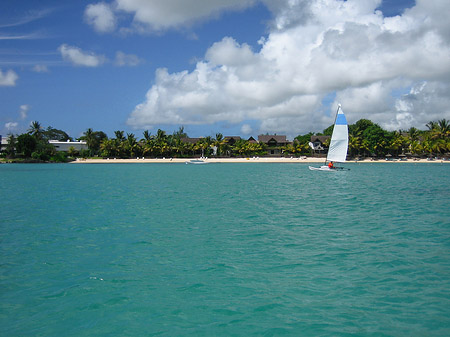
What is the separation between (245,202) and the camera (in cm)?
2341

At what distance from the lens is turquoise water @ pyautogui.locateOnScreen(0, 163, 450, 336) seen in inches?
273

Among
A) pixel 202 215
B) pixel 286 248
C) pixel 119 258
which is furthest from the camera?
pixel 202 215

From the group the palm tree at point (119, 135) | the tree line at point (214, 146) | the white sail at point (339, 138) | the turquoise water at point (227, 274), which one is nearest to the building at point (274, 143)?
the tree line at point (214, 146)

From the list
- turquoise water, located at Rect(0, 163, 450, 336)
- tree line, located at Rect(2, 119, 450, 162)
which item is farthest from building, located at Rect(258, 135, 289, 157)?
turquoise water, located at Rect(0, 163, 450, 336)

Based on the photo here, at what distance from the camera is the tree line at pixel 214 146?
320ft

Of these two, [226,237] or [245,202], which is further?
[245,202]

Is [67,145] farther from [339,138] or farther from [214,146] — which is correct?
[339,138]

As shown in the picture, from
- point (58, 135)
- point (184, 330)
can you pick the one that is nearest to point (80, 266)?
point (184, 330)

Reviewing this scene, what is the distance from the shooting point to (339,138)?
51.5 metres

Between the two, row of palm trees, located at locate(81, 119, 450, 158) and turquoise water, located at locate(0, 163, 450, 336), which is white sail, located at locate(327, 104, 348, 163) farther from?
row of palm trees, located at locate(81, 119, 450, 158)

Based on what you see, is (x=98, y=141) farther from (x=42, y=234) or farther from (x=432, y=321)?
(x=432, y=321)

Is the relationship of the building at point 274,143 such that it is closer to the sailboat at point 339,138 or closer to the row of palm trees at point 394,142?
the row of palm trees at point 394,142

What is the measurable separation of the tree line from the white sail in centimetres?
4722

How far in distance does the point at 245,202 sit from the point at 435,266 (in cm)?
1415
